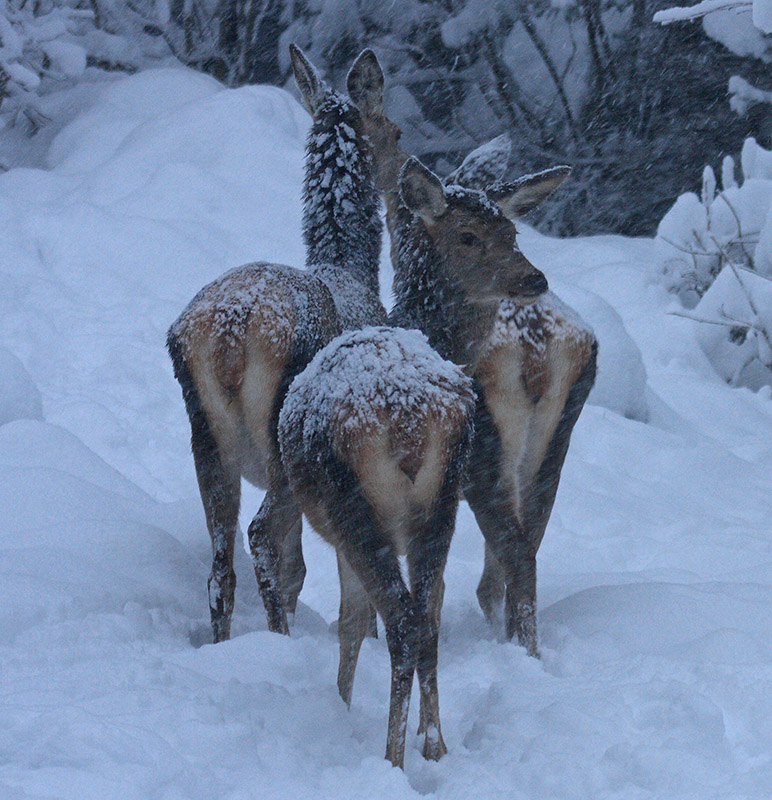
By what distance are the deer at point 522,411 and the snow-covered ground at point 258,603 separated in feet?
1.38

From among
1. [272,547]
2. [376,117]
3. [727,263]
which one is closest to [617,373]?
[727,263]

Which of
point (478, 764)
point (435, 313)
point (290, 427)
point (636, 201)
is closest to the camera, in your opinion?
point (478, 764)

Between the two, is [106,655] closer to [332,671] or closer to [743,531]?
[332,671]

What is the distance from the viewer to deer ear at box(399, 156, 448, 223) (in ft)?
13.9

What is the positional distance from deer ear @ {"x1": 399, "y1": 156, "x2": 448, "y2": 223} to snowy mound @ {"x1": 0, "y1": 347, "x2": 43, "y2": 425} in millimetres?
3324

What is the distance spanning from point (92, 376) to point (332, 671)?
5276 mm

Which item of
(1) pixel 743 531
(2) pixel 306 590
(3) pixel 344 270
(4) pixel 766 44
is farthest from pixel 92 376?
(4) pixel 766 44

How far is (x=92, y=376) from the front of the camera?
8664 mm

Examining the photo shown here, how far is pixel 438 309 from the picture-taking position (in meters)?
4.50

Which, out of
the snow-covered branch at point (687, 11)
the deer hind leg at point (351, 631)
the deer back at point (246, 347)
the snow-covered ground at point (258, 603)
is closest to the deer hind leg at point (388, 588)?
the snow-covered ground at point (258, 603)

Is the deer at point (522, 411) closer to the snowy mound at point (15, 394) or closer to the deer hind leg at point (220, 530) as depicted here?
the deer hind leg at point (220, 530)

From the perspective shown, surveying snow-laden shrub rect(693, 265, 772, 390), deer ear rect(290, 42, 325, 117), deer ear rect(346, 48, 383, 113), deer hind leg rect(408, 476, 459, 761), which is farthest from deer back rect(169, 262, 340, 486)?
snow-laden shrub rect(693, 265, 772, 390)

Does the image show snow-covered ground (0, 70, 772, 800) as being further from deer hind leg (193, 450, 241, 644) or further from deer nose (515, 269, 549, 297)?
deer nose (515, 269, 549, 297)

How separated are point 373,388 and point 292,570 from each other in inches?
84.7
